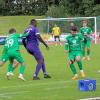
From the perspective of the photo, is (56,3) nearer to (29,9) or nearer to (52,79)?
(29,9)

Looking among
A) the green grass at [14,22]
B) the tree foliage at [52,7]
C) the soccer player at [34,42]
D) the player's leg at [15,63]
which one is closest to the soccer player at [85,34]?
the player's leg at [15,63]

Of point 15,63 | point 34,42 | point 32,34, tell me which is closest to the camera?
point 32,34

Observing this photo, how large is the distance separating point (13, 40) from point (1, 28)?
183 ft

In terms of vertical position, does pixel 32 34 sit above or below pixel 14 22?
above

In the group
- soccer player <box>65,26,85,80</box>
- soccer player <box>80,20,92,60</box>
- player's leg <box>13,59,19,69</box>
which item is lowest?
soccer player <box>80,20,92,60</box>

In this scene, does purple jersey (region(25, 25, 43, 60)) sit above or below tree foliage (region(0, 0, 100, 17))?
above

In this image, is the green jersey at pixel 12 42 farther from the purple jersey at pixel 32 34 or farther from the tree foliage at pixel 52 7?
the tree foliage at pixel 52 7

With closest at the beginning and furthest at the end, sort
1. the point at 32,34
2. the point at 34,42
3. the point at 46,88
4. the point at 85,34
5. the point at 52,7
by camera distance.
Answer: the point at 46,88 < the point at 32,34 < the point at 34,42 < the point at 85,34 < the point at 52,7

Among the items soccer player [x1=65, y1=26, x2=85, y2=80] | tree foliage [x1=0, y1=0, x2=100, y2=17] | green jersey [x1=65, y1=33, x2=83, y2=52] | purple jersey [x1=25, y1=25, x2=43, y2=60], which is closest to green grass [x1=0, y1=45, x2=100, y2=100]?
soccer player [x1=65, y1=26, x2=85, y2=80]

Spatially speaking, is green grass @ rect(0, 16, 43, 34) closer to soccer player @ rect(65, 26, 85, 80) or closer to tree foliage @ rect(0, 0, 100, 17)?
tree foliage @ rect(0, 0, 100, 17)

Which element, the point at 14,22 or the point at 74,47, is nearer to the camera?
the point at 74,47

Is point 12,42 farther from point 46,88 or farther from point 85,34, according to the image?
point 85,34

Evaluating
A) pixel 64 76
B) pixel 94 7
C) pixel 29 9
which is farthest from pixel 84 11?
pixel 64 76

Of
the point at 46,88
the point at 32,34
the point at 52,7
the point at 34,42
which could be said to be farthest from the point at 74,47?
the point at 52,7
